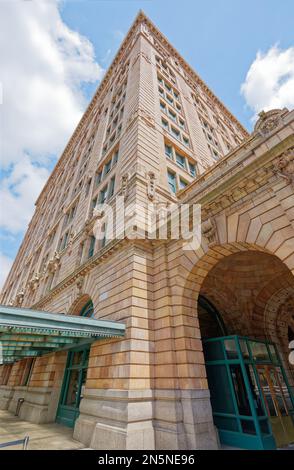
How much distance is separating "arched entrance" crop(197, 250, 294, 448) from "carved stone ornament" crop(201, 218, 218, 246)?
154 inches

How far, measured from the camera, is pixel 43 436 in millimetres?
9883

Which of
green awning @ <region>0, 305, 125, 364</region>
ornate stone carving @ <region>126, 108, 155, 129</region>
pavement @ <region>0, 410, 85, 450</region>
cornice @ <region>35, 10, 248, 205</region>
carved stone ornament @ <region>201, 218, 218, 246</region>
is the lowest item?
pavement @ <region>0, 410, 85, 450</region>

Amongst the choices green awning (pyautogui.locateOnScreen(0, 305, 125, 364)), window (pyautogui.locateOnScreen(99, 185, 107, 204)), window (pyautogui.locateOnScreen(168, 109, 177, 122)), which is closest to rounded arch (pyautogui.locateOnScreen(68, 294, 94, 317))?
green awning (pyautogui.locateOnScreen(0, 305, 125, 364))

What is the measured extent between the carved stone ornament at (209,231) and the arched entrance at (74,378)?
8242mm

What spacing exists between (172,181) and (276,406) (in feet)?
45.0

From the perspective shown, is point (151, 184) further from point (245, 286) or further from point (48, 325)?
point (48, 325)

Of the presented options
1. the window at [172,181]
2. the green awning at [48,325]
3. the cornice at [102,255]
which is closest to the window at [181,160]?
the window at [172,181]

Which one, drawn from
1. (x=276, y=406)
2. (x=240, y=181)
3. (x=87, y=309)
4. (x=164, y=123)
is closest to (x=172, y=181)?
(x=164, y=123)

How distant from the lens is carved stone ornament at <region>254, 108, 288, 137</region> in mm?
8383

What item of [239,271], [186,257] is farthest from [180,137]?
[186,257]

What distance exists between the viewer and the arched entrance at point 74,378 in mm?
12219

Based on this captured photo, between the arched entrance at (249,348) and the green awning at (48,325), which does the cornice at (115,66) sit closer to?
the arched entrance at (249,348)

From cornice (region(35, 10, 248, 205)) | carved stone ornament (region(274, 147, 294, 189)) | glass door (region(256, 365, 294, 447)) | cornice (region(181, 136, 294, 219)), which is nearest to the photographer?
carved stone ornament (region(274, 147, 294, 189))

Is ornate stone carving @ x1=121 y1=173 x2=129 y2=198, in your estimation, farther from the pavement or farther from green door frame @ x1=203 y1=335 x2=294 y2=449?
the pavement
